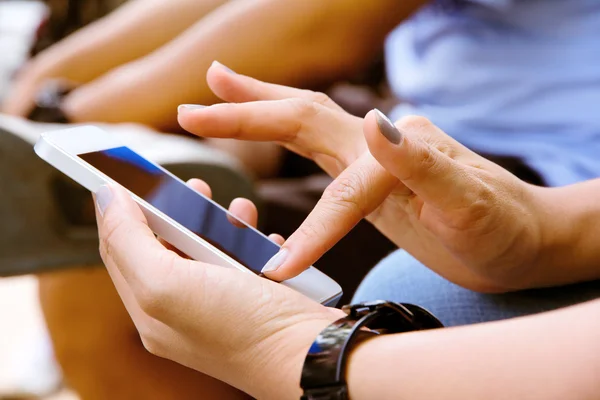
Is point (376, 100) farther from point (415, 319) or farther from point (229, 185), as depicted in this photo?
point (415, 319)

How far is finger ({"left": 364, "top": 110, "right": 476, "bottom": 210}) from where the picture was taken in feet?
1.17

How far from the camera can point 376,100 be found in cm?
103

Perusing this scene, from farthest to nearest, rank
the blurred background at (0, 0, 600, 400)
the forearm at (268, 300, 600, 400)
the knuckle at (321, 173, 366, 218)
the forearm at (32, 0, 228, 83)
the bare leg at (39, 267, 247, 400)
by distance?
the forearm at (32, 0, 228, 83) → the bare leg at (39, 267, 247, 400) → the blurred background at (0, 0, 600, 400) → the knuckle at (321, 173, 366, 218) → the forearm at (268, 300, 600, 400)

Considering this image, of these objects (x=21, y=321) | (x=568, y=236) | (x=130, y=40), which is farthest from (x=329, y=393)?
(x=21, y=321)

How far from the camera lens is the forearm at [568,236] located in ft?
1.52

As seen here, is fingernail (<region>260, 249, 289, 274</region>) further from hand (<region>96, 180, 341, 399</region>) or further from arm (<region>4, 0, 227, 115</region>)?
arm (<region>4, 0, 227, 115</region>)

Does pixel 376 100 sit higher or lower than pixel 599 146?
lower

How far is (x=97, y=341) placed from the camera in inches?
31.7

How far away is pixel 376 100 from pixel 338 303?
2.02ft

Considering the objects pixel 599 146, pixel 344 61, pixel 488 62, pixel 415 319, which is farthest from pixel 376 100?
pixel 415 319

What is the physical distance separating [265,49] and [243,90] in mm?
375

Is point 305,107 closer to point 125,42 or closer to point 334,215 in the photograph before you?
point 334,215

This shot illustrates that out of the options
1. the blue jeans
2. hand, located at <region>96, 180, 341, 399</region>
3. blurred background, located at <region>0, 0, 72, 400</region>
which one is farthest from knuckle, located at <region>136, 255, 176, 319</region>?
blurred background, located at <region>0, 0, 72, 400</region>

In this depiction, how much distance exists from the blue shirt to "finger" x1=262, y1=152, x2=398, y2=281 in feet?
1.03
